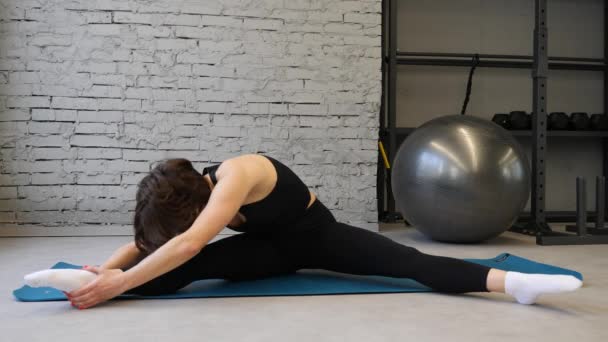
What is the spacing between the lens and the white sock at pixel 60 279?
1.62 meters

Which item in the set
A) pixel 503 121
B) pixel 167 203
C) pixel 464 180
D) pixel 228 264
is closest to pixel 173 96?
pixel 464 180

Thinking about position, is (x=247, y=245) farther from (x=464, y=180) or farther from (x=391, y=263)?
(x=464, y=180)

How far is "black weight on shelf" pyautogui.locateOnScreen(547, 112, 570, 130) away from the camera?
4398 mm

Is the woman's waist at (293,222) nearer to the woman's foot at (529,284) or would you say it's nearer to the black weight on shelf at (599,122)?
the woman's foot at (529,284)

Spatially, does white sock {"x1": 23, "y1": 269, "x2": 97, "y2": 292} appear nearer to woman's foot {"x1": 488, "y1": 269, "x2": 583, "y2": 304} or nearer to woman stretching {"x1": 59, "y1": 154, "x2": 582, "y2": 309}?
woman stretching {"x1": 59, "y1": 154, "x2": 582, "y2": 309}

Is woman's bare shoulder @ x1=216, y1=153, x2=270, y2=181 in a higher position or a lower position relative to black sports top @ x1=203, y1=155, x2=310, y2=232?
higher

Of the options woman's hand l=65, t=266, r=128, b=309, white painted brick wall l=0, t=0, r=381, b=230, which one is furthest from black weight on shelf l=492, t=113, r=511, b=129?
woman's hand l=65, t=266, r=128, b=309

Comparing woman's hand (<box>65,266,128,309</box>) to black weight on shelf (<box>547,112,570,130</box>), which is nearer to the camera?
woman's hand (<box>65,266,128,309</box>)

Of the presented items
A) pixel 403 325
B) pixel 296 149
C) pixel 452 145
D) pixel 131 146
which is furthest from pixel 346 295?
pixel 131 146

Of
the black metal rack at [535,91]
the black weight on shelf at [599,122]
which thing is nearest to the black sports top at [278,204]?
the black metal rack at [535,91]

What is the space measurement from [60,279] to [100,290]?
0.12 metres

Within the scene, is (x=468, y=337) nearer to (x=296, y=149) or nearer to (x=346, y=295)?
(x=346, y=295)

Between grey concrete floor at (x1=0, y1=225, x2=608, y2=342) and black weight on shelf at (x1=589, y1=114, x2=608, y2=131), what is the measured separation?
2712 mm

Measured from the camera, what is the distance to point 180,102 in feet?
12.3
